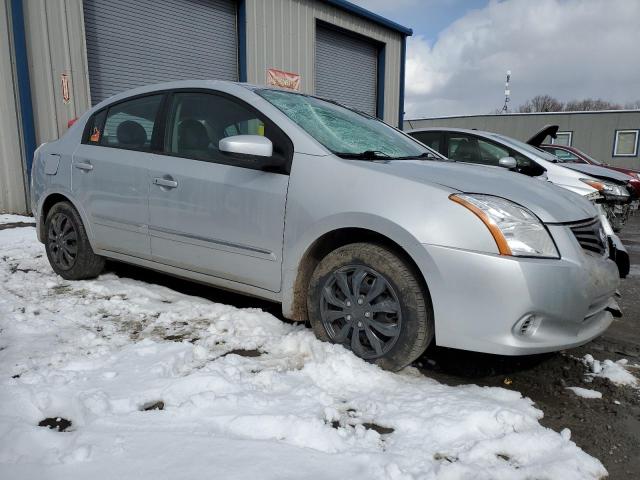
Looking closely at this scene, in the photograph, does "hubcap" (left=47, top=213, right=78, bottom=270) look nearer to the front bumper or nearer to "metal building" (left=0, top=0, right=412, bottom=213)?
the front bumper

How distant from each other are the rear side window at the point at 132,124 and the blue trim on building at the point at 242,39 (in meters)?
6.06

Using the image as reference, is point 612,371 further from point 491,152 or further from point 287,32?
point 287,32

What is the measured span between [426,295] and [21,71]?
23.0ft

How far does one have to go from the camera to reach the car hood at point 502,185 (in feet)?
7.81

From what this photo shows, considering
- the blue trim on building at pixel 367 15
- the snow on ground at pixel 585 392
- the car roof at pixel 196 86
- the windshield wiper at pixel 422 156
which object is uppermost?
the blue trim on building at pixel 367 15

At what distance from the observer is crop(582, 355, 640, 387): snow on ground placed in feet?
8.40

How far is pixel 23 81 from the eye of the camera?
6.91 m

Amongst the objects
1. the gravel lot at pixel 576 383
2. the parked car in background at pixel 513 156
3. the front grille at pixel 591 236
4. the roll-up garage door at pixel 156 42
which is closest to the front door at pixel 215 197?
the gravel lot at pixel 576 383

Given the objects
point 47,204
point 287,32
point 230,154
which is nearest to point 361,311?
point 230,154

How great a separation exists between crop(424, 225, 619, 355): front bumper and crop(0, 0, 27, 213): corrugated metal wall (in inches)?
279

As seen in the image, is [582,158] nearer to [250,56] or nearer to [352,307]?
[250,56]

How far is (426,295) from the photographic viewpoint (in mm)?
2383

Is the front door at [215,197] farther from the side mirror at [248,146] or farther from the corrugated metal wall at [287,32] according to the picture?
the corrugated metal wall at [287,32]

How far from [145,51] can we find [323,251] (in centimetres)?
706
